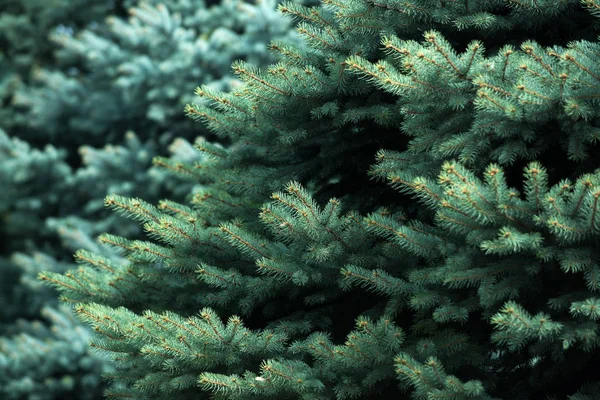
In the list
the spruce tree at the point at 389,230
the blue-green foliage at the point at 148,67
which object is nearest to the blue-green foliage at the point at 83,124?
the blue-green foliage at the point at 148,67

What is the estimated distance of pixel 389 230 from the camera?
2217 millimetres

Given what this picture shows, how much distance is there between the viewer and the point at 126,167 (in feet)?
19.7

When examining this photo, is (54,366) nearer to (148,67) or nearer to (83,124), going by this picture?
(83,124)

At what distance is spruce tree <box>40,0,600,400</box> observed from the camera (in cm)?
199

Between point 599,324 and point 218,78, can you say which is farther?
point 218,78

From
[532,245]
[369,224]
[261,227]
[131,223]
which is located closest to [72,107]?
[131,223]

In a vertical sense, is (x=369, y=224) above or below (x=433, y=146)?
below

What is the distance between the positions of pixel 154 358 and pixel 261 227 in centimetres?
66

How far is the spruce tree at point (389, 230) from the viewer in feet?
6.52

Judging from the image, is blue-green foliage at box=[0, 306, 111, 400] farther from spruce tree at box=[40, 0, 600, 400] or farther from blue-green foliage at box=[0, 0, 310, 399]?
spruce tree at box=[40, 0, 600, 400]

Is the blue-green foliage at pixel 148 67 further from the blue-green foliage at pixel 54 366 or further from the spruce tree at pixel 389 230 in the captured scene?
the spruce tree at pixel 389 230

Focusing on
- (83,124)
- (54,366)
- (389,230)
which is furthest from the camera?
(83,124)

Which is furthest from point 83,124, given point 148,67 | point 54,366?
point 54,366

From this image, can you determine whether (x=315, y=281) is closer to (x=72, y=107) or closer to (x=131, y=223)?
A: (x=131, y=223)
